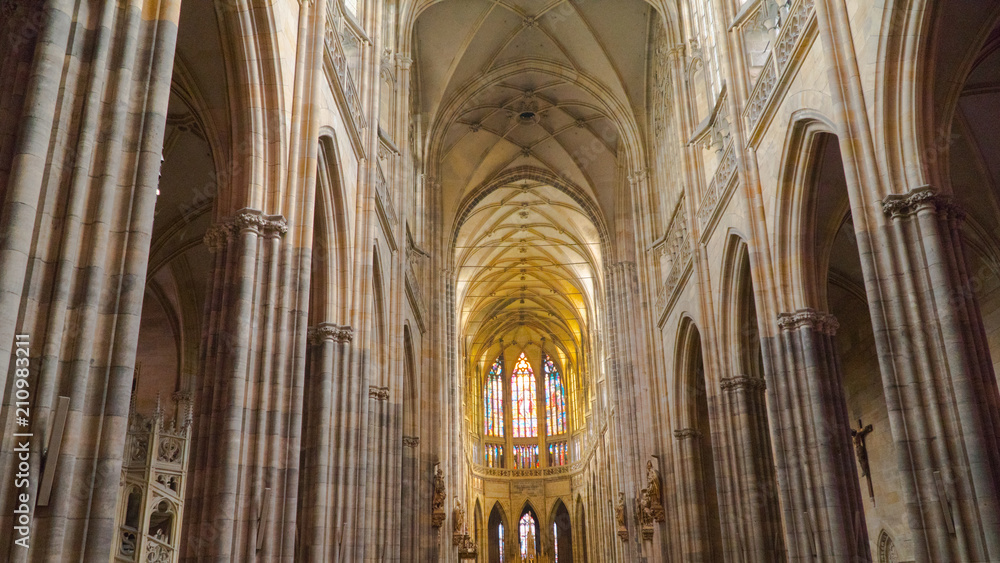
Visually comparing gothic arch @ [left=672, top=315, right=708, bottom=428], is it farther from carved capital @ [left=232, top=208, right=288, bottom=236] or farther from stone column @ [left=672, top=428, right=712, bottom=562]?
carved capital @ [left=232, top=208, right=288, bottom=236]

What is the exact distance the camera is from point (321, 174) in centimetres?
1301

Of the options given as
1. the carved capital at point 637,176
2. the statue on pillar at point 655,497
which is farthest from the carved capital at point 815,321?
the carved capital at point 637,176

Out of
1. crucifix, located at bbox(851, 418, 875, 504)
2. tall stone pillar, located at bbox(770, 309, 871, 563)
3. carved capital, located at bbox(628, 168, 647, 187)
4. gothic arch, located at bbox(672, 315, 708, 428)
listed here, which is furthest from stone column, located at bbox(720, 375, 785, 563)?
carved capital, located at bbox(628, 168, 647, 187)

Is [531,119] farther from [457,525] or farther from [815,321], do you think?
[815,321]

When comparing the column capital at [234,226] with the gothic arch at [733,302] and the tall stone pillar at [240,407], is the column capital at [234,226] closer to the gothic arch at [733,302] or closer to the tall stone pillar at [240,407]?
the tall stone pillar at [240,407]

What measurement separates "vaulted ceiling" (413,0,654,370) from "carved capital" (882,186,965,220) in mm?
16709

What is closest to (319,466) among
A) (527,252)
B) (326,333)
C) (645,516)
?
(326,333)

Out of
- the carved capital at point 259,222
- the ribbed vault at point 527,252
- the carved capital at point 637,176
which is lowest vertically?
the carved capital at point 259,222

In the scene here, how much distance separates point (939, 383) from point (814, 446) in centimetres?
406

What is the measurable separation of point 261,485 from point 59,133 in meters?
4.77

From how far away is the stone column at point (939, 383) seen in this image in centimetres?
845

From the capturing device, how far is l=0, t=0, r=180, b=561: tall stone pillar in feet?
16.3

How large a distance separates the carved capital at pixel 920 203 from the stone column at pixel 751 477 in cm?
818

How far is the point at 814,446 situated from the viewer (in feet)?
41.7
